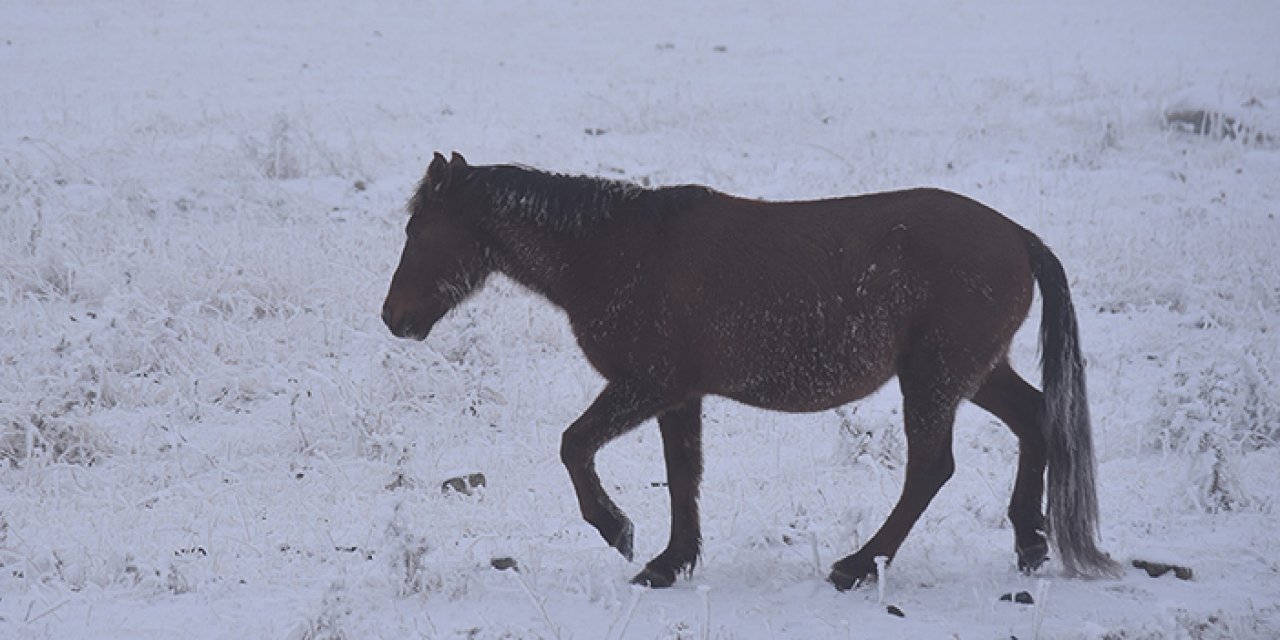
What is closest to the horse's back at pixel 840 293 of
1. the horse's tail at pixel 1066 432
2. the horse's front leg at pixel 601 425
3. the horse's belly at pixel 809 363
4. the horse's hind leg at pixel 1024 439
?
the horse's belly at pixel 809 363

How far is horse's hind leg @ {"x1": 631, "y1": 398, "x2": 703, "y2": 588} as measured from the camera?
5324mm

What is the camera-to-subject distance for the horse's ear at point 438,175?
18.6 ft

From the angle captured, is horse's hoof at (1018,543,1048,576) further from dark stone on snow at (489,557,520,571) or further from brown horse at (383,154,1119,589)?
dark stone on snow at (489,557,520,571)

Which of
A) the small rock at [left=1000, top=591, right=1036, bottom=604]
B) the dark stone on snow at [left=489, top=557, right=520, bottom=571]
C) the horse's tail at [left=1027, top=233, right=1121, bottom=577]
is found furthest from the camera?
the dark stone on snow at [left=489, top=557, right=520, bottom=571]

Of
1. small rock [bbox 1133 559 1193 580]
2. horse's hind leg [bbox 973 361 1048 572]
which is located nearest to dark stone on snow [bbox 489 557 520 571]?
horse's hind leg [bbox 973 361 1048 572]

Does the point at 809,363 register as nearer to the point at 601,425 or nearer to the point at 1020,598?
the point at 601,425

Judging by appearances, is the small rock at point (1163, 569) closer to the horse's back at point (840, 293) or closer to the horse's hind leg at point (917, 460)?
the horse's hind leg at point (917, 460)

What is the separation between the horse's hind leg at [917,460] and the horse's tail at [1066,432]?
1.67 ft

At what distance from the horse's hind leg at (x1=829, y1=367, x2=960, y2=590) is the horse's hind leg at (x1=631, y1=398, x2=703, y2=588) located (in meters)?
0.67

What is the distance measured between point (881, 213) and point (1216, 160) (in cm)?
1153

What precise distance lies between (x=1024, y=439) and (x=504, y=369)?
4.28m

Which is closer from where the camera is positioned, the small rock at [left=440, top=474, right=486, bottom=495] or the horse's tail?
the horse's tail

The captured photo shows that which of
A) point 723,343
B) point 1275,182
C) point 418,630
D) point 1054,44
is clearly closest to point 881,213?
point 723,343

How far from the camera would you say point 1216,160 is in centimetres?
1485
